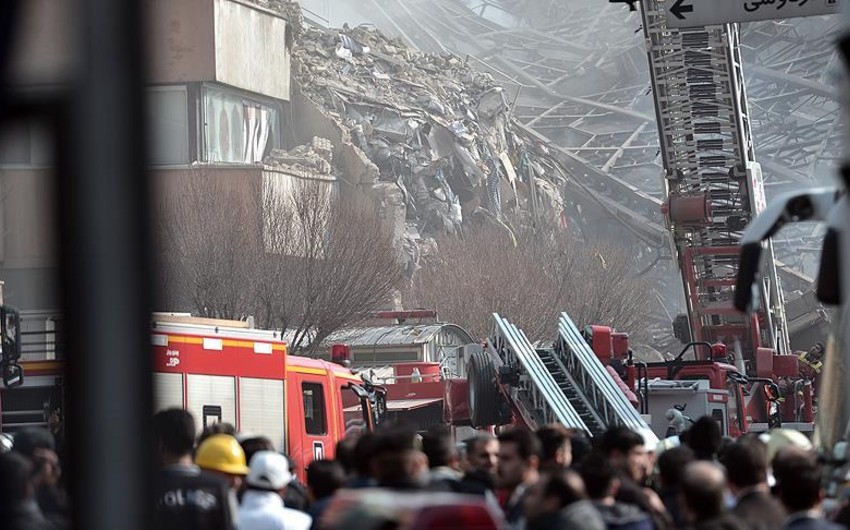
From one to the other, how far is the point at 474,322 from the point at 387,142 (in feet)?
144

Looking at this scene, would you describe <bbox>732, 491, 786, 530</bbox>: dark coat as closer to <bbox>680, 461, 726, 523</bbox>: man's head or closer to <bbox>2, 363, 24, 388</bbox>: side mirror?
<bbox>680, 461, 726, 523</bbox>: man's head

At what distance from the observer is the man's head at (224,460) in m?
7.91

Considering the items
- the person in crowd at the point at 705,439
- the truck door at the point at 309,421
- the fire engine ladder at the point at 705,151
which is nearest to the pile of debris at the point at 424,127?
the fire engine ladder at the point at 705,151

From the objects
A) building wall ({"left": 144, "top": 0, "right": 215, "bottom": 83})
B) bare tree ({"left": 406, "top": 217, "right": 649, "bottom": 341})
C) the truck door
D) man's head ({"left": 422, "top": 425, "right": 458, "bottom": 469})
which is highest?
building wall ({"left": 144, "top": 0, "right": 215, "bottom": 83})

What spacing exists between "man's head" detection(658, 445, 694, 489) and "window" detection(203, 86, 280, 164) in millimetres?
73300

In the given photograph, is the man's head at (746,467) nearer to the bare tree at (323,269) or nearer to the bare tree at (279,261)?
the bare tree at (279,261)

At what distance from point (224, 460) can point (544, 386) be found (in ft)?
35.2

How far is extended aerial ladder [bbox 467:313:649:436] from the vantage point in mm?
18203

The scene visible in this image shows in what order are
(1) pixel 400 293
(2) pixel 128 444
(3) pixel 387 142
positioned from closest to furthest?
(2) pixel 128 444 < (1) pixel 400 293 < (3) pixel 387 142

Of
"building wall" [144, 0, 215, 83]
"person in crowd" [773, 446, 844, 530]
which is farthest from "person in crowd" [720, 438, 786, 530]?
"building wall" [144, 0, 215, 83]

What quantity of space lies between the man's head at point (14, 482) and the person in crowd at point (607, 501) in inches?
114

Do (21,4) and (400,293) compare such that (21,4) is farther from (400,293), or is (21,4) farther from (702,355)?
(400,293)

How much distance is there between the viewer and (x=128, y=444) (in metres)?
2.53

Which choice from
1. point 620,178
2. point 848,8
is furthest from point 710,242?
point 620,178
